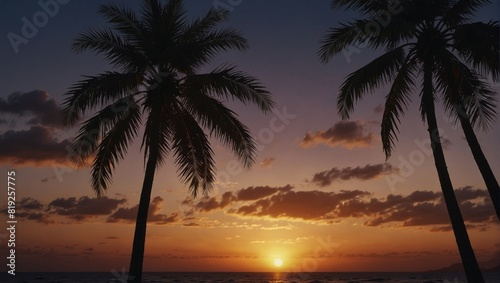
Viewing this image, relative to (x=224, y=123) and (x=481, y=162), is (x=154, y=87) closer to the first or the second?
(x=224, y=123)

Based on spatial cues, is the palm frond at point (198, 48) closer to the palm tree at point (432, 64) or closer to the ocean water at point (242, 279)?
the palm tree at point (432, 64)

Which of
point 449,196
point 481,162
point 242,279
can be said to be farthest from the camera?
point 242,279

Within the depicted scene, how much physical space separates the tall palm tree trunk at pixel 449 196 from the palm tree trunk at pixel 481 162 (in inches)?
36.2

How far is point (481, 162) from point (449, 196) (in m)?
1.53

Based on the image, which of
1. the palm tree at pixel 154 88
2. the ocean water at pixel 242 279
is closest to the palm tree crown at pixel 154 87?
the palm tree at pixel 154 88

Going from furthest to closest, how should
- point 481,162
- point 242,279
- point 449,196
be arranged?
1. point 242,279
2. point 481,162
3. point 449,196

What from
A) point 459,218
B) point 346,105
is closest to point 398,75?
point 346,105

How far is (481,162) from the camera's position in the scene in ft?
48.2

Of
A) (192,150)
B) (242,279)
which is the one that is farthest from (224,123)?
(242,279)

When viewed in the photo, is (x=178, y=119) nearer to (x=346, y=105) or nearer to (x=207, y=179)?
(x=207, y=179)

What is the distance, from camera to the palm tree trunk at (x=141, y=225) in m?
13.9

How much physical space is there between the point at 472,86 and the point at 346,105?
407cm

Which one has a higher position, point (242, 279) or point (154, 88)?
point (154, 88)

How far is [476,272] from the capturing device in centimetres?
1356
